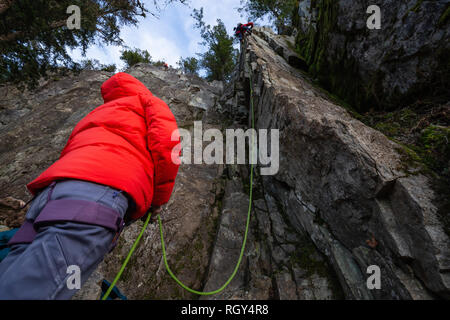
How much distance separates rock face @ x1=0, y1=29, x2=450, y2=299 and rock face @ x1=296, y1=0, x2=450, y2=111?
90 cm

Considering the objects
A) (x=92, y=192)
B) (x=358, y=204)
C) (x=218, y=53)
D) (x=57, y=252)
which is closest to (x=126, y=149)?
(x=92, y=192)

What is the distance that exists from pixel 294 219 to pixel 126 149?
11.3 feet

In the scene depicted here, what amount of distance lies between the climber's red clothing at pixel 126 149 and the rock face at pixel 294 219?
1624mm

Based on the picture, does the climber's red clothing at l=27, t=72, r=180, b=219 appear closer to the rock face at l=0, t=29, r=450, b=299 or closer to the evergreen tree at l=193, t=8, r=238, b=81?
the rock face at l=0, t=29, r=450, b=299

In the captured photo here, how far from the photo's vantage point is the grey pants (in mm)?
1208

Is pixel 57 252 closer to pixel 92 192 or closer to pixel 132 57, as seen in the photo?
pixel 92 192

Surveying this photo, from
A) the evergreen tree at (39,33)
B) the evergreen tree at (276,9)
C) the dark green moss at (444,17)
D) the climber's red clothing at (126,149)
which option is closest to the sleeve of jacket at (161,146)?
the climber's red clothing at (126,149)

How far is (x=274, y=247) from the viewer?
11.5 feet

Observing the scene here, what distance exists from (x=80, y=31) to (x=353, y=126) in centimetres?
1065

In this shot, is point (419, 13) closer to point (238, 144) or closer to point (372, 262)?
point (372, 262)

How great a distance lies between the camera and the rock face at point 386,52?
3.08 meters

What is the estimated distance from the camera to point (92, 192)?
1604 mm

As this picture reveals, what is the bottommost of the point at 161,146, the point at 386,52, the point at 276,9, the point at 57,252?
the point at 57,252

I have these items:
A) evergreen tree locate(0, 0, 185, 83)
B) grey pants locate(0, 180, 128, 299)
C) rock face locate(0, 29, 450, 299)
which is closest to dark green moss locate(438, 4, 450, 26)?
rock face locate(0, 29, 450, 299)
